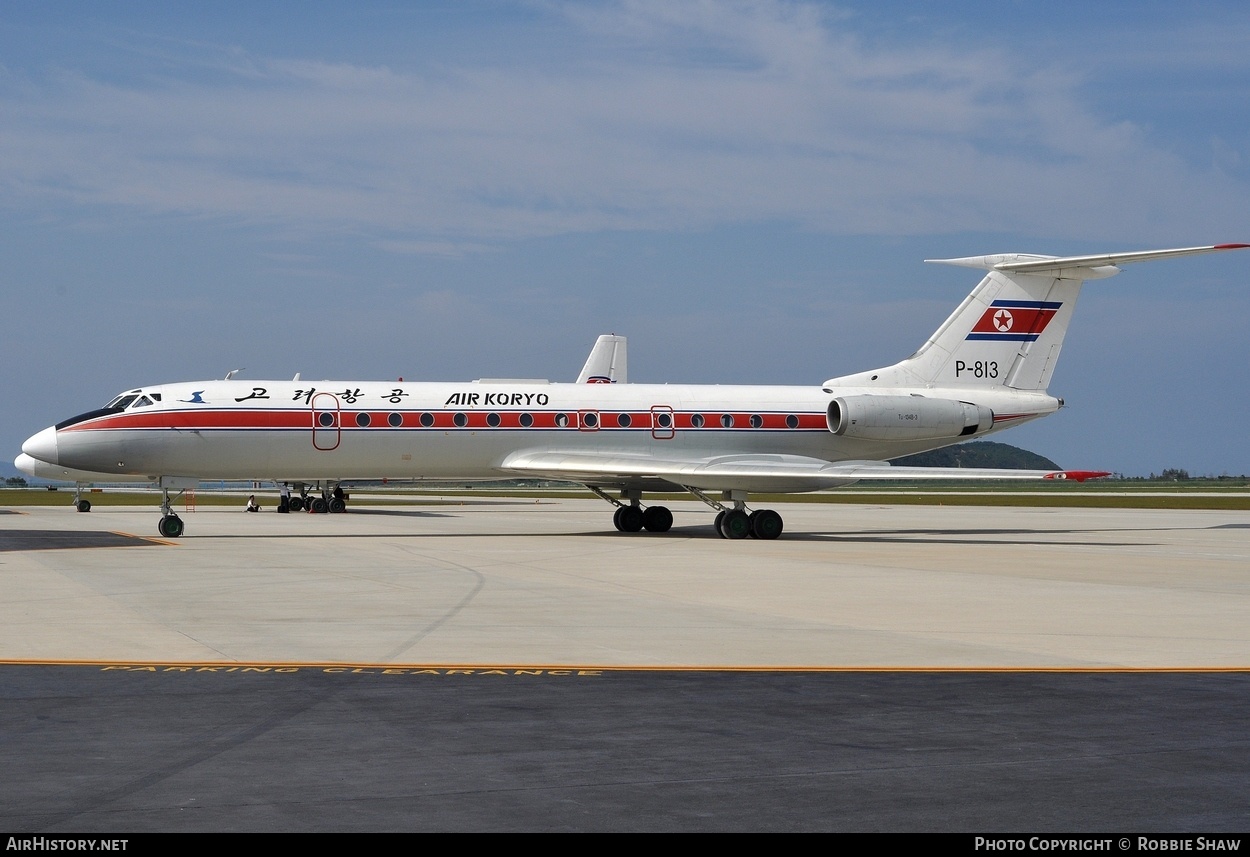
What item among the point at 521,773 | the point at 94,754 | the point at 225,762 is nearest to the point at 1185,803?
the point at 521,773

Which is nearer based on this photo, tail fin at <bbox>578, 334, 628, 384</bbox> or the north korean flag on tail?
the north korean flag on tail

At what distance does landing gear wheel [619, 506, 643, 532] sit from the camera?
32.2 meters

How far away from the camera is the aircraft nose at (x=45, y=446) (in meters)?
27.2

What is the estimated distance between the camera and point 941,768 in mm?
7035

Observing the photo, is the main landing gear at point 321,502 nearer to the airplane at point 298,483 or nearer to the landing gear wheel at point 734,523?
the airplane at point 298,483

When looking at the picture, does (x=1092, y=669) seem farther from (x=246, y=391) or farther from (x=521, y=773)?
(x=246, y=391)

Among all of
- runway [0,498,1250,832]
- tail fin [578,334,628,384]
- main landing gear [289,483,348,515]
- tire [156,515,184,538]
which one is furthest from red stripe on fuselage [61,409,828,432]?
tail fin [578,334,628,384]

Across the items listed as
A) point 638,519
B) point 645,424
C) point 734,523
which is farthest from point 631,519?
point 734,523

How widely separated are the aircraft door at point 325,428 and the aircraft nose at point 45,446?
507cm

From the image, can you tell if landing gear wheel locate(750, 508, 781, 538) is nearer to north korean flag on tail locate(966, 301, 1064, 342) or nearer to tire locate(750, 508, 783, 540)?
tire locate(750, 508, 783, 540)

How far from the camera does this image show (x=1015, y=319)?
1256 inches

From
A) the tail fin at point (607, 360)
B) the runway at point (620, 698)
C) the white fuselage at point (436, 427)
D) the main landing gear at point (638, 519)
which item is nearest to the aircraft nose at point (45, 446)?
the white fuselage at point (436, 427)

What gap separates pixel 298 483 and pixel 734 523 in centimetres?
2238

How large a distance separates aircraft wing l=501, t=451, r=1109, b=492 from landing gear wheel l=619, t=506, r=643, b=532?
5.31 ft
